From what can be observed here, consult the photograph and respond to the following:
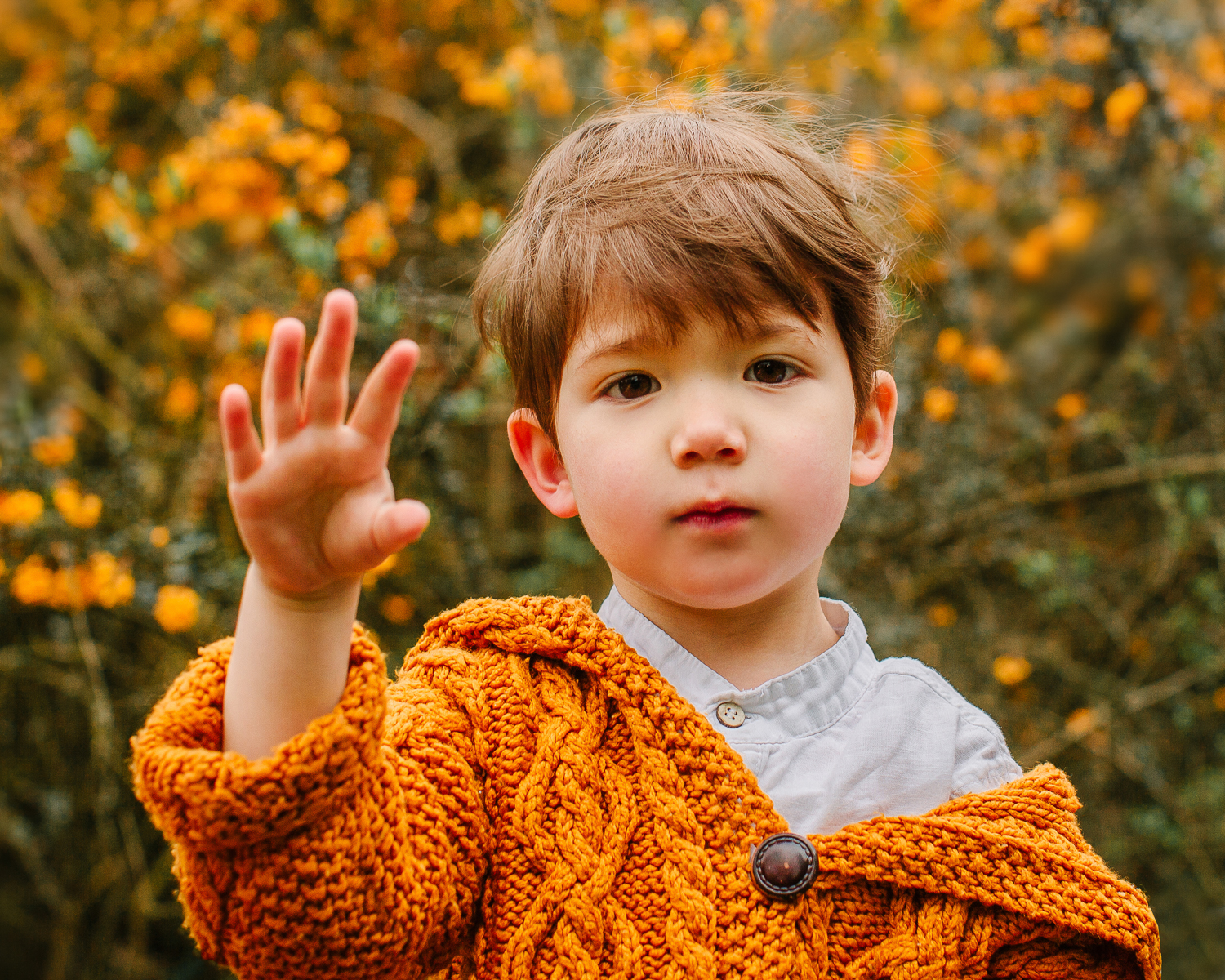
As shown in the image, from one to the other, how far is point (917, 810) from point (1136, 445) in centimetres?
195

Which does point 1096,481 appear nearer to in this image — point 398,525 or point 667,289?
point 667,289

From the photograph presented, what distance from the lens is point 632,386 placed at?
96cm

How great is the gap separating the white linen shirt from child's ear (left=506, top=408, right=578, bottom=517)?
0.16 m

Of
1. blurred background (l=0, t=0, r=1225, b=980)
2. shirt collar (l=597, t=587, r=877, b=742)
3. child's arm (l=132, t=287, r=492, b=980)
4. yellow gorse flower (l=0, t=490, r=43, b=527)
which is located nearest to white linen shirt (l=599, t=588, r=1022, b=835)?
shirt collar (l=597, t=587, r=877, b=742)

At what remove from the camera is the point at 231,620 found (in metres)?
2.01

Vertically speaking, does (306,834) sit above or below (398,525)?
below

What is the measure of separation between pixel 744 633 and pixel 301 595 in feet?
1.62

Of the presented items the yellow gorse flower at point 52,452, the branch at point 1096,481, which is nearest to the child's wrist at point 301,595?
the yellow gorse flower at point 52,452

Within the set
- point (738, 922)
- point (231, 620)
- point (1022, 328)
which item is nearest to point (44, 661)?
point (231, 620)

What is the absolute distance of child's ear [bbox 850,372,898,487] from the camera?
113 centimetres

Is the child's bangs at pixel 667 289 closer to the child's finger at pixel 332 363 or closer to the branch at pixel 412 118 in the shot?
the child's finger at pixel 332 363

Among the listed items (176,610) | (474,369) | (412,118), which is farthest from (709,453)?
(412,118)

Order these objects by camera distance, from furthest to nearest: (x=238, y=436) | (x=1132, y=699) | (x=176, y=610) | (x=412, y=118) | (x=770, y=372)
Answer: (x=412, y=118) < (x=1132, y=699) < (x=176, y=610) < (x=770, y=372) < (x=238, y=436)

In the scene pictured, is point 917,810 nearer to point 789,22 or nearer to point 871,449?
point 871,449
